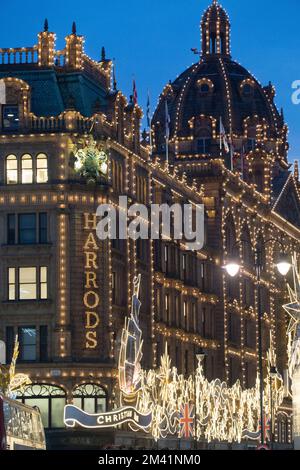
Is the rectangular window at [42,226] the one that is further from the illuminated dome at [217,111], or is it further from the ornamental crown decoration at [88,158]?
the illuminated dome at [217,111]

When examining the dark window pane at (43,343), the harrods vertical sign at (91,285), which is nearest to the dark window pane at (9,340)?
the dark window pane at (43,343)

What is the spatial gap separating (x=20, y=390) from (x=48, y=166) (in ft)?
46.2

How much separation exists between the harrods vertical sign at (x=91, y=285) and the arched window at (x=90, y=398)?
247cm

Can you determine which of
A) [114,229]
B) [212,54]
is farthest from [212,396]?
[212,54]

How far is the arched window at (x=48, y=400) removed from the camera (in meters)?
94.1

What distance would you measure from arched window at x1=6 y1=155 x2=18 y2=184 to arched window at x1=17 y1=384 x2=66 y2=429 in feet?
42.6

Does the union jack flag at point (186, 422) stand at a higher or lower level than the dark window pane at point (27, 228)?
lower

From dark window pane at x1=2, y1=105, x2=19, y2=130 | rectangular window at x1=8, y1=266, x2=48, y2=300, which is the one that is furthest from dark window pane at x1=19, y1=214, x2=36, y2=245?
dark window pane at x1=2, y1=105, x2=19, y2=130

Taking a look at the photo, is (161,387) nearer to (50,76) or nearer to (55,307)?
(55,307)

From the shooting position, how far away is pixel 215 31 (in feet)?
620

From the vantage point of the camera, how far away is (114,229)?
98812mm

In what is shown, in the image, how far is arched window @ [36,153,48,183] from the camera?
97.4 meters

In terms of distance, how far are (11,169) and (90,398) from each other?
15106 millimetres

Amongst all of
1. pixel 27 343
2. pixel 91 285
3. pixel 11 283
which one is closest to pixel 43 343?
pixel 27 343
